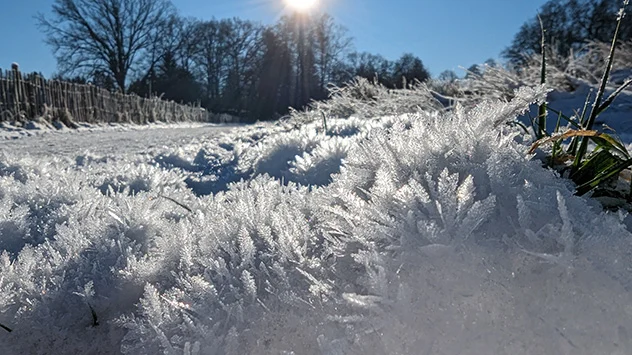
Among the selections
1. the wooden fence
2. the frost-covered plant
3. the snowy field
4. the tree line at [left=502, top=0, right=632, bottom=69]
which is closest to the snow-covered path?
the frost-covered plant

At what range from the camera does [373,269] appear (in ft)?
1.90

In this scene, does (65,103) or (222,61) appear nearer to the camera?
(65,103)

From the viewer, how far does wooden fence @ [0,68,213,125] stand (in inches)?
382

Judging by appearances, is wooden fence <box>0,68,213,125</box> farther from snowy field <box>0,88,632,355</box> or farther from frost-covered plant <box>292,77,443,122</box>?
snowy field <box>0,88,632,355</box>

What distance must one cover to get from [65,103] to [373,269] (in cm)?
1465

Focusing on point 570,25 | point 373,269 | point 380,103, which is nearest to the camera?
point 373,269

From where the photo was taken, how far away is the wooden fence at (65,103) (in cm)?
971

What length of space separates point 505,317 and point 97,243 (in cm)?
85

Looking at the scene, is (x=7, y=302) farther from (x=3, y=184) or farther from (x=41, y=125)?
(x=41, y=125)

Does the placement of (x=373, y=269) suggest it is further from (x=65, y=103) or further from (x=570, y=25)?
(x=570, y=25)

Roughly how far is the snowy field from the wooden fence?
1110 centimetres

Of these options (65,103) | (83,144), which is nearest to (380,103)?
(83,144)

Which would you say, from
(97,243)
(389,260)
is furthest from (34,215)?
(389,260)

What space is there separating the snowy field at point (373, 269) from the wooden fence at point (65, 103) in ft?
36.4
